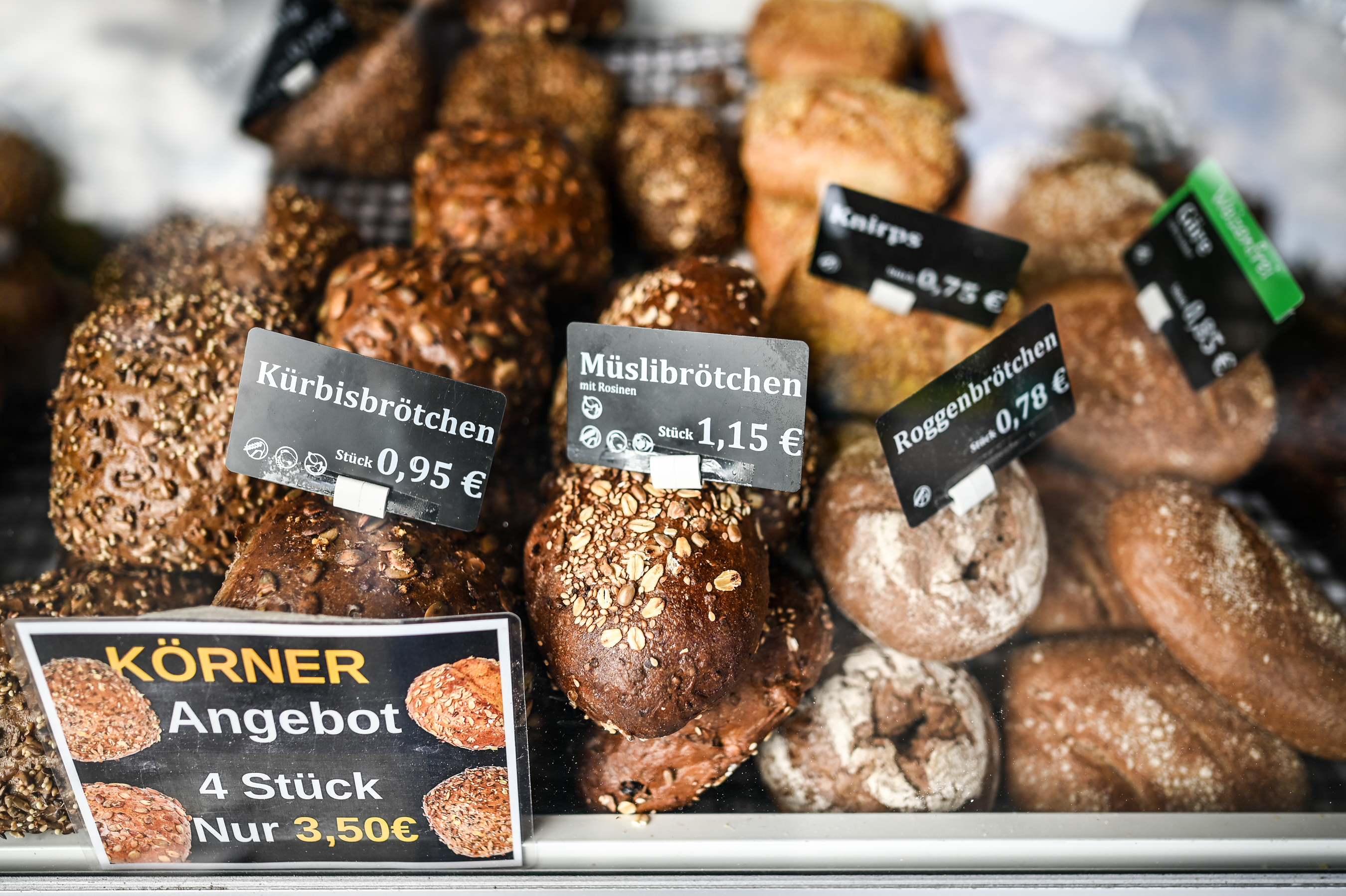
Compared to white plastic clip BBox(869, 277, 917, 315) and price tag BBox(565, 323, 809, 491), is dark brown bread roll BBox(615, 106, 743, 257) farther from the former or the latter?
price tag BBox(565, 323, 809, 491)

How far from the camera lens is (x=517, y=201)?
1.73m

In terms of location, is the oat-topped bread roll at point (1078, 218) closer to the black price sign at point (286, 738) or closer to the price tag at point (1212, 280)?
the price tag at point (1212, 280)

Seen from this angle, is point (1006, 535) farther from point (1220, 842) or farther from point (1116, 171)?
point (1116, 171)

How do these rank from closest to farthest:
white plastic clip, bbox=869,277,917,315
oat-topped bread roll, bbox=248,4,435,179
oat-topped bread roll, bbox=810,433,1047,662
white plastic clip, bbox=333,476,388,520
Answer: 1. white plastic clip, bbox=333,476,388,520
2. oat-topped bread roll, bbox=810,433,1047,662
3. white plastic clip, bbox=869,277,917,315
4. oat-topped bread roll, bbox=248,4,435,179

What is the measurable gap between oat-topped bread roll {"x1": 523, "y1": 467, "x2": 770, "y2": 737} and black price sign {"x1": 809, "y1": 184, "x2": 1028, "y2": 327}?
600mm

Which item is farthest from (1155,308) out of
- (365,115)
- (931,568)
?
(365,115)

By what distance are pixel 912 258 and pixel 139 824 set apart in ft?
5.40

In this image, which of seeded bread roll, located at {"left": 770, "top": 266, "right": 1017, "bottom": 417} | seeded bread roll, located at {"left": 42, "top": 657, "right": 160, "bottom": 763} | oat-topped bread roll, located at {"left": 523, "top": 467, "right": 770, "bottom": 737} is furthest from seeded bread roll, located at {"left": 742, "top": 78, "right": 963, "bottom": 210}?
seeded bread roll, located at {"left": 42, "top": 657, "right": 160, "bottom": 763}

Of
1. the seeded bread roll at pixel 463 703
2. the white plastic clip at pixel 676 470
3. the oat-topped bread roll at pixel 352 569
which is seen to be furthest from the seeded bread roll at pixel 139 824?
the white plastic clip at pixel 676 470

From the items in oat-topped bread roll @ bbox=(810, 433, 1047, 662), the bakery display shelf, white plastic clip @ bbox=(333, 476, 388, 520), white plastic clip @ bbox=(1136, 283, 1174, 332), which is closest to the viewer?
white plastic clip @ bbox=(333, 476, 388, 520)

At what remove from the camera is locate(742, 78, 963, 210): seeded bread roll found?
1972 millimetres

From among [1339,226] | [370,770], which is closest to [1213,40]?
[1339,226]

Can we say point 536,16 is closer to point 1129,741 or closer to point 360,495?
point 360,495

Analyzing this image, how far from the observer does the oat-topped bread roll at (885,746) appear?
142 centimetres
